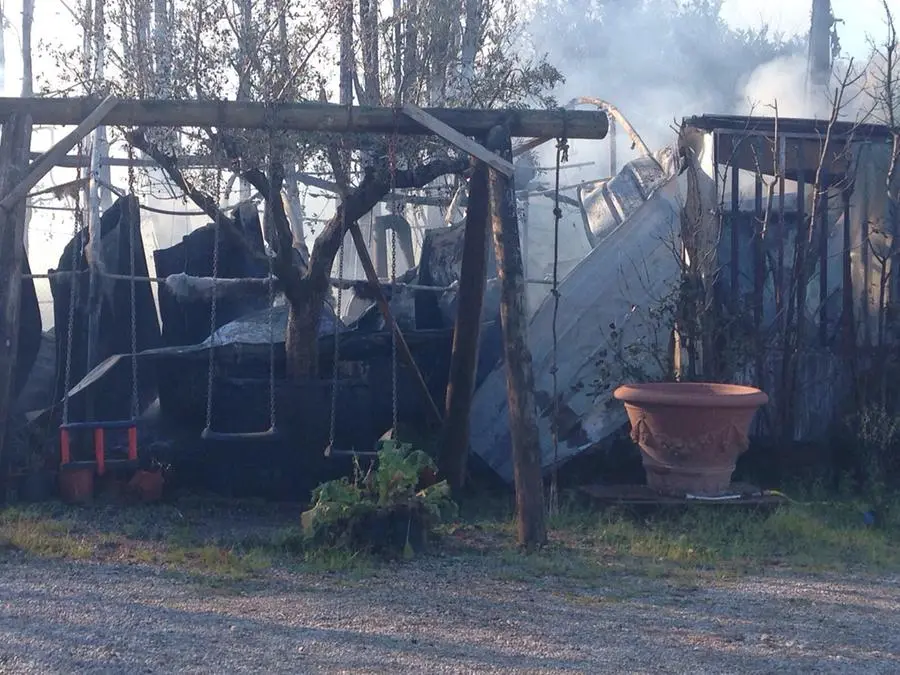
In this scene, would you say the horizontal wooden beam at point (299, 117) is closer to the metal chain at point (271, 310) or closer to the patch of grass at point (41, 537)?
the metal chain at point (271, 310)

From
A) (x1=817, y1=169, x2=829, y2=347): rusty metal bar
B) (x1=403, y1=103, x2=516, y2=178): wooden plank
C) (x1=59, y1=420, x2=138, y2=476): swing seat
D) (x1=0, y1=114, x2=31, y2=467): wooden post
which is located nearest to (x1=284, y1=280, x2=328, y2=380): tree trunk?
(x1=59, y1=420, x2=138, y2=476): swing seat

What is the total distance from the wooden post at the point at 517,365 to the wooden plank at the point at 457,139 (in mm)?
87

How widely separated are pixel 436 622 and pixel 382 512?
4.43ft

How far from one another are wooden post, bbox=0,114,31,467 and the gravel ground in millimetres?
1440

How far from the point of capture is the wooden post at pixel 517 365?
665 cm

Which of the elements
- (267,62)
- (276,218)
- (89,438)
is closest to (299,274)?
(276,218)

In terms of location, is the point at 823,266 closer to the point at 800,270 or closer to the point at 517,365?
the point at 800,270

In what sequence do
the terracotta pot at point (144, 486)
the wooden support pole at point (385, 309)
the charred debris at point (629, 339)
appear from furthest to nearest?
the charred debris at point (629, 339), the wooden support pole at point (385, 309), the terracotta pot at point (144, 486)

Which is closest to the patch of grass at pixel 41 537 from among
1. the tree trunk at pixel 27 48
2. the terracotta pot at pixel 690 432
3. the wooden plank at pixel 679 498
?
the wooden plank at pixel 679 498

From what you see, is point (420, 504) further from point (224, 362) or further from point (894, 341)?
point (894, 341)

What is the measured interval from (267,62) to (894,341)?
212 inches

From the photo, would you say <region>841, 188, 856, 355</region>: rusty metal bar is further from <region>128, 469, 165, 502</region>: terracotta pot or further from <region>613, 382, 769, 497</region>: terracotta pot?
<region>128, 469, 165, 502</region>: terracotta pot

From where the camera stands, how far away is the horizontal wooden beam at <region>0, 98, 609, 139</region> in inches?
265

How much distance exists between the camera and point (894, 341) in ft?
29.2
